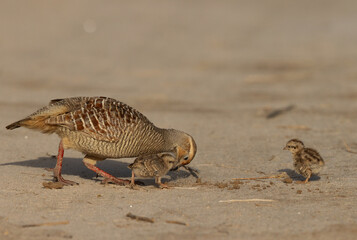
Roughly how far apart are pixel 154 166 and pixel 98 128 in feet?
2.83

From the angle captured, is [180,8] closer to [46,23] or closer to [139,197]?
[46,23]

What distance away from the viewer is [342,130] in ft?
37.9

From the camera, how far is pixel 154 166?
7.87 meters

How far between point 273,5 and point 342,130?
22.2m

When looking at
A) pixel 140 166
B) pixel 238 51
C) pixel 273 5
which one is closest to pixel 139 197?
pixel 140 166

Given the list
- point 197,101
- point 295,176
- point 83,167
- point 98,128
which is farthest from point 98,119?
point 197,101

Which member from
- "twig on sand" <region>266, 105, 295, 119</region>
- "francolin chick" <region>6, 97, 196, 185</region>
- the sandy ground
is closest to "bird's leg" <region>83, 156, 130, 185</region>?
"francolin chick" <region>6, 97, 196, 185</region>

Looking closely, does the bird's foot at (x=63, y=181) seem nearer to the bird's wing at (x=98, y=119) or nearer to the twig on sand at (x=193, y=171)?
the bird's wing at (x=98, y=119)

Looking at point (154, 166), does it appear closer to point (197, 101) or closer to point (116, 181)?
point (116, 181)

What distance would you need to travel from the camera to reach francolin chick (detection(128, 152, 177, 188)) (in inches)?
310

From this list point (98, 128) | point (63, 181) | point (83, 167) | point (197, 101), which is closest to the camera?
point (98, 128)

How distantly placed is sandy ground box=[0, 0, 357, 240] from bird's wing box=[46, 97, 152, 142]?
74 cm

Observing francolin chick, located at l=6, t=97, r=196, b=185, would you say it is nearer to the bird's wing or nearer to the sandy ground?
the bird's wing

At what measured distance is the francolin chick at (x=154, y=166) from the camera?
7.88 metres
